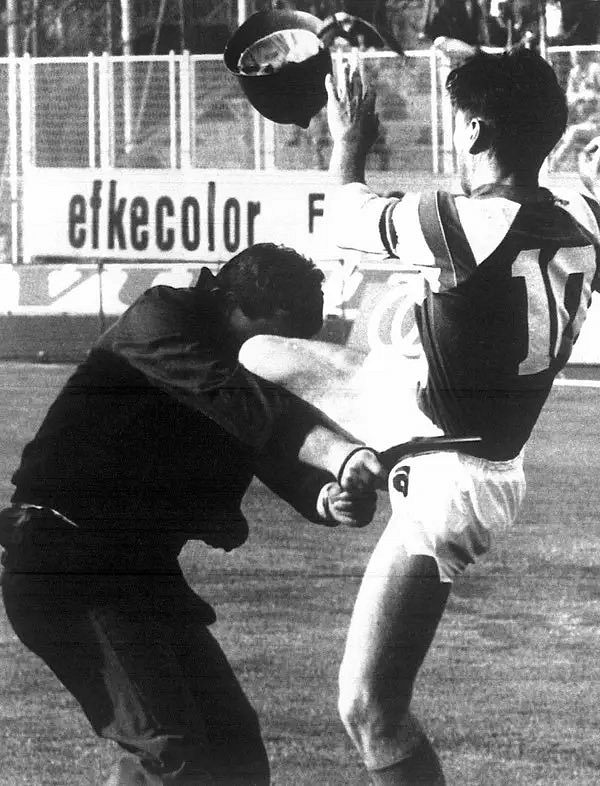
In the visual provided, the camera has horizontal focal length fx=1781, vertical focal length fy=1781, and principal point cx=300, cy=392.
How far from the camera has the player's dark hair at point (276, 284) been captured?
9.17ft

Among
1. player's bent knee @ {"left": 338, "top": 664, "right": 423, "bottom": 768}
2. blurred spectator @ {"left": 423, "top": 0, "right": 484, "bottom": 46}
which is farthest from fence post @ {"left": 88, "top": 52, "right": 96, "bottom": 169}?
player's bent knee @ {"left": 338, "top": 664, "right": 423, "bottom": 768}

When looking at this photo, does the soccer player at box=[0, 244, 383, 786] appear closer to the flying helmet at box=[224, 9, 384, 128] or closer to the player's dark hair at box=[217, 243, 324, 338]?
the player's dark hair at box=[217, 243, 324, 338]

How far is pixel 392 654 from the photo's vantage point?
2.81m

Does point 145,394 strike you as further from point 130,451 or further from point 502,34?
point 502,34

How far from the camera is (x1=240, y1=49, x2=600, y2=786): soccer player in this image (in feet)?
8.84

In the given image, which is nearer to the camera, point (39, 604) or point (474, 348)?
point (474, 348)

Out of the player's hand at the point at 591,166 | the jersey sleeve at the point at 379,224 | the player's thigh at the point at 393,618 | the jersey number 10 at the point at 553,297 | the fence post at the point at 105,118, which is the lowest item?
the player's thigh at the point at 393,618

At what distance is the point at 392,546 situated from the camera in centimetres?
280

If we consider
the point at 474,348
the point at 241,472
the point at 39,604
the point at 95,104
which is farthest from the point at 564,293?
the point at 39,604

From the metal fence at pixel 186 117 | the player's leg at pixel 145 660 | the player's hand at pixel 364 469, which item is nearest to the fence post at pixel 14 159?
the metal fence at pixel 186 117

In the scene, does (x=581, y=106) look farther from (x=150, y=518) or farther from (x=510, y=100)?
(x=150, y=518)

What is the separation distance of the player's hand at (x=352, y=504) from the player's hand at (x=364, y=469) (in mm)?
25

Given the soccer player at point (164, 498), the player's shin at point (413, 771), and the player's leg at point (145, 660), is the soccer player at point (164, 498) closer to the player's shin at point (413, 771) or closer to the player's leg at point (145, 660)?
the player's leg at point (145, 660)

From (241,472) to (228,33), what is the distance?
69cm
